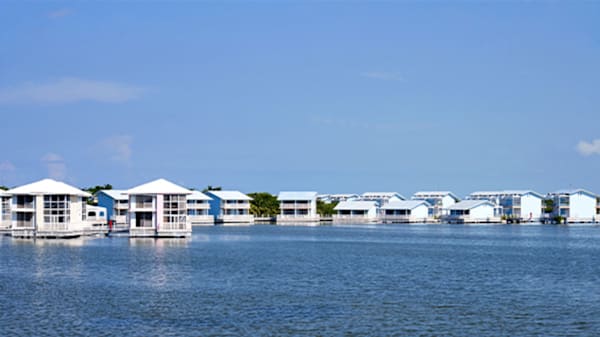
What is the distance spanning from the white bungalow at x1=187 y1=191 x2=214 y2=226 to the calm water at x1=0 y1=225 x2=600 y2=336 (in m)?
73.4

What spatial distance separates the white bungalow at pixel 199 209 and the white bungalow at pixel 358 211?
2769 centimetres

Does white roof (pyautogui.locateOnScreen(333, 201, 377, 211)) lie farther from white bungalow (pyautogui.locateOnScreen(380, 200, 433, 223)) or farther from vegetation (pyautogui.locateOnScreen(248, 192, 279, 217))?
vegetation (pyautogui.locateOnScreen(248, 192, 279, 217))

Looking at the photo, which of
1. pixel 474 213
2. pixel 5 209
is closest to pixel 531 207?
pixel 474 213

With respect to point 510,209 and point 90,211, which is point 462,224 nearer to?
point 510,209

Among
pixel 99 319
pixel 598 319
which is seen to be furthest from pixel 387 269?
pixel 99 319

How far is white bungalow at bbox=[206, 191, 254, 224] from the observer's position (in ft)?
453

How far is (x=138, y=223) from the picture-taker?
243 feet

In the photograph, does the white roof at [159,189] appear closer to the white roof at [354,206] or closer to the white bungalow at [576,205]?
the white roof at [354,206]

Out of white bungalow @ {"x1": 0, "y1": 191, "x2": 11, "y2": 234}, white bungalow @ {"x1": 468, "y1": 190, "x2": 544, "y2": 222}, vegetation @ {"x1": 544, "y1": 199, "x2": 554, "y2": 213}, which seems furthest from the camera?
vegetation @ {"x1": 544, "y1": 199, "x2": 554, "y2": 213}

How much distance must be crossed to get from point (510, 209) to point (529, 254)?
97831 millimetres

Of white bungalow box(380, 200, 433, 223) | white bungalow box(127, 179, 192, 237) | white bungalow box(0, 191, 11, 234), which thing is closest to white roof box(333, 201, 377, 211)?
white bungalow box(380, 200, 433, 223)

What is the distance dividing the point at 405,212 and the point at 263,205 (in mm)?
27364

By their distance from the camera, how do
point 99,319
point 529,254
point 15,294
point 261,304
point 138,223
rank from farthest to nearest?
1. point 138,223
2. point 529,254
3. point 15,294
4. point 261,304
5. point 99,319

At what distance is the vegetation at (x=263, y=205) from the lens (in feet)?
501
